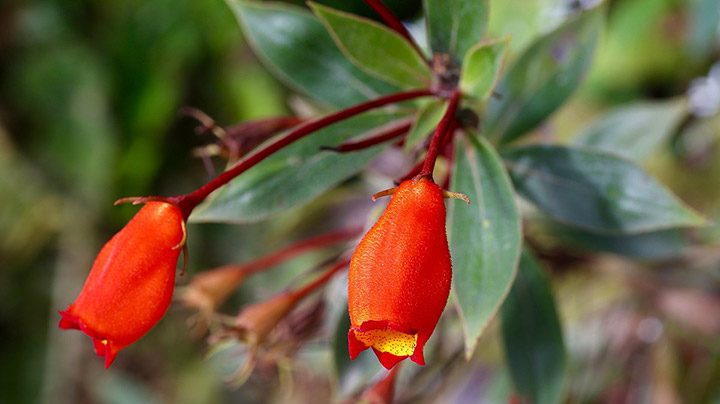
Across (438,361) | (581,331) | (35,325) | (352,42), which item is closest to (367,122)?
(352,42)

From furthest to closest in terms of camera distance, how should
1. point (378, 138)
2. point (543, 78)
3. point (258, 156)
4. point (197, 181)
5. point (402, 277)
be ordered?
point (197, 181) → point (543, 78) → point (378, 138) → point (258, 156) → point (402, 277)

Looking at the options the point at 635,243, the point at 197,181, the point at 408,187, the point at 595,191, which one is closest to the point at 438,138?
the point at 408,187

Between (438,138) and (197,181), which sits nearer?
(438,138)

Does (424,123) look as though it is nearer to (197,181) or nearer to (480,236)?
(480,236)

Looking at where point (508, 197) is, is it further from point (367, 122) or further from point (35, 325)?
point (35, 325)

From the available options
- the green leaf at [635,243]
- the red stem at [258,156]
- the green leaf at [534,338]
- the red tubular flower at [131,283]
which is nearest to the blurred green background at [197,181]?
the green leaf at [635,243]

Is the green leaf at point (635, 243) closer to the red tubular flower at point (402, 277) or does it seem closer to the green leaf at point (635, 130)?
the green leaf at point (635, 130)

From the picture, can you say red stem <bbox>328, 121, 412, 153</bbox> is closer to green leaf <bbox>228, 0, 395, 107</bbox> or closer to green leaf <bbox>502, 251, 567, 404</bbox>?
green leaf <bbox>228, 0, 395, 107</bbox>
